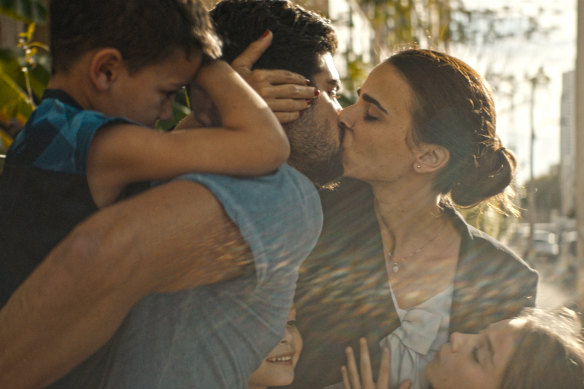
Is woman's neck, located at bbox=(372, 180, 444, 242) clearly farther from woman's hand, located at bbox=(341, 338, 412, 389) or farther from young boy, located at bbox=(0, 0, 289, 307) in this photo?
young boy, located at bbox=(0, 0, 289, 307)

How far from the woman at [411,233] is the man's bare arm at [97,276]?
0.36 metres

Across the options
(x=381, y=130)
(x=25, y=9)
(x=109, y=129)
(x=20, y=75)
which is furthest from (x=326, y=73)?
(x=25, y=9)

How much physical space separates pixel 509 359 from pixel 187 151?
2.25ft

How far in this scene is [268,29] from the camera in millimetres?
1110

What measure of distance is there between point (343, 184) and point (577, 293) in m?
0.55

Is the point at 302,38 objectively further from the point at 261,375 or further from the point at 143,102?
the point at 261,375

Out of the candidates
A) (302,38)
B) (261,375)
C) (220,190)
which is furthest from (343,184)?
(220,190)

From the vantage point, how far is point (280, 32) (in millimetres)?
1125

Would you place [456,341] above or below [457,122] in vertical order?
below

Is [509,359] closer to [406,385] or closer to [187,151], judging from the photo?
[406,385]

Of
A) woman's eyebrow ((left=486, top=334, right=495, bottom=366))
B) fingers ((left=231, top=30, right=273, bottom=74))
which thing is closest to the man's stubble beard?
fingers ((left=231, top=30, right=273, bottom=74))

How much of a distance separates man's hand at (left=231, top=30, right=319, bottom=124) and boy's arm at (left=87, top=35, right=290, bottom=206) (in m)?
0.16

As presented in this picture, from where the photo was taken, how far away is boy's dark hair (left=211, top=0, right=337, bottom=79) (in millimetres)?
1094

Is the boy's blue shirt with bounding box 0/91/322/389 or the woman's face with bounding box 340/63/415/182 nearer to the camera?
the boy's blue shirt with bounding box 0/91/322/389
